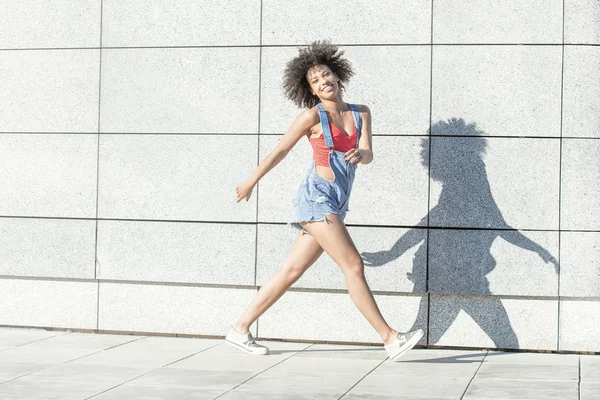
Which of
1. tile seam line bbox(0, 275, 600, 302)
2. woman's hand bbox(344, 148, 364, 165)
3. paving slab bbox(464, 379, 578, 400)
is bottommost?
paving slab bbox(464, 379, 578, 400)

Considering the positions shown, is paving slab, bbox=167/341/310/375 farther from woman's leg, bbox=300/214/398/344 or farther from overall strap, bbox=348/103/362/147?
overall strap, bbox=348/103/362/147

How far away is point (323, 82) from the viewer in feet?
23.7

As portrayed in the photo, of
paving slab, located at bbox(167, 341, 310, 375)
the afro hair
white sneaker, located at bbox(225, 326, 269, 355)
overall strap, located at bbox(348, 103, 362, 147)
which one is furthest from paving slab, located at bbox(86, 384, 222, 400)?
the afro hair

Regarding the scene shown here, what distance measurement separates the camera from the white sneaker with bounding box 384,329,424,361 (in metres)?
6.93

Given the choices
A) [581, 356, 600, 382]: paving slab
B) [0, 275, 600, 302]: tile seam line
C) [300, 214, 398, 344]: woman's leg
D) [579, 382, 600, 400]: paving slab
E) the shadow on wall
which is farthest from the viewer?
the shadow on wall

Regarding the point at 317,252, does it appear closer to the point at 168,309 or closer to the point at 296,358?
the point at 296,358

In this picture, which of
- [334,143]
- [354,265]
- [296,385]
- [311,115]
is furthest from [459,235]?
[296,385]

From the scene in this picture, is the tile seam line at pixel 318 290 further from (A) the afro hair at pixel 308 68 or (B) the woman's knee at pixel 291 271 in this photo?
(A) the afro hair at pixel 308 68

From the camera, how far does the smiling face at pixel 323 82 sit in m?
7.19

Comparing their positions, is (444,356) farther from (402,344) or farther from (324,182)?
(324,182)

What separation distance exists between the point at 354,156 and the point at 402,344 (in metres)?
1.32

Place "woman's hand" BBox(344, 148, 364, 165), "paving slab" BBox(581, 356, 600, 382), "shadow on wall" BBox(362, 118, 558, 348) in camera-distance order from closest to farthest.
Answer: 1. "paving slab" BBox(581, 356, 600, 382)
2. "woman's hand" BBox(344, 148, 364, 165)
3. "shadow on wall" BBox(362, 118, 558, 348)

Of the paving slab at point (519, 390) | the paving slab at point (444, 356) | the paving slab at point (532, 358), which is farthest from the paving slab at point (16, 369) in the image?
the paving slab at point (532, 358)

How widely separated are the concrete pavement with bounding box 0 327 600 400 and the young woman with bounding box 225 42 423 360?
0.91 ft
